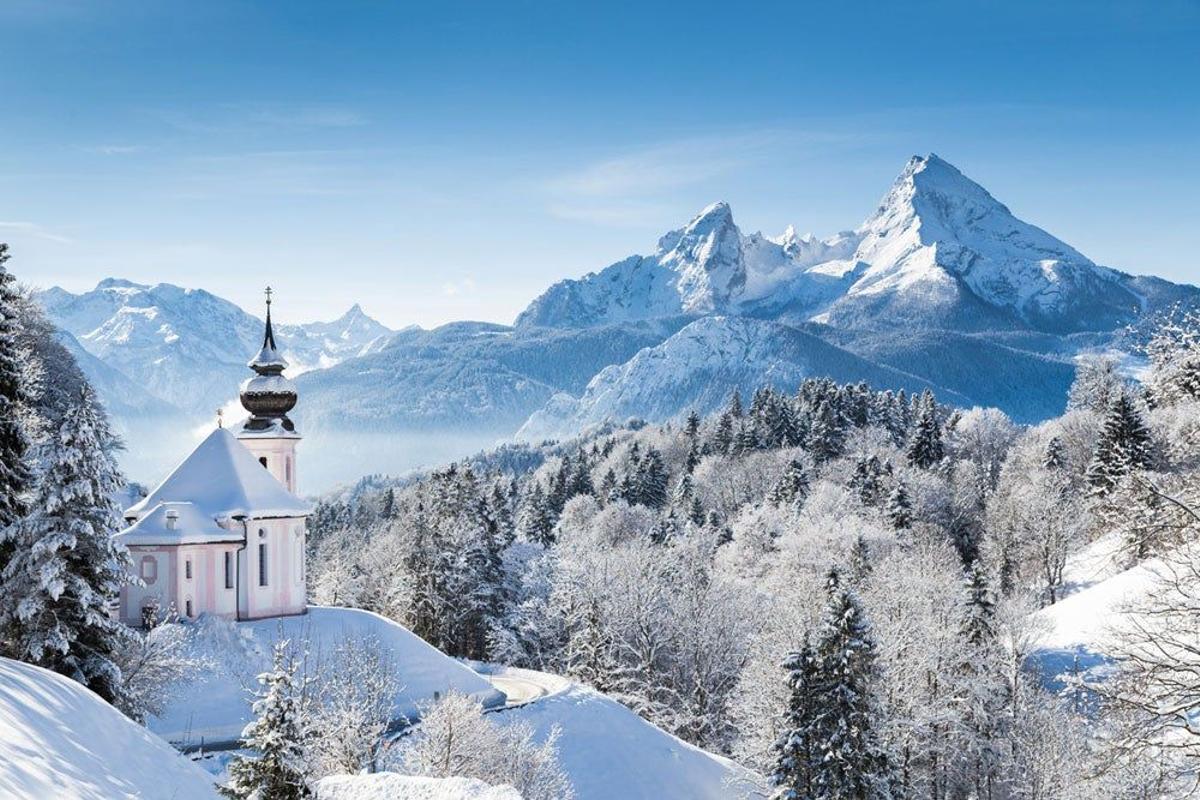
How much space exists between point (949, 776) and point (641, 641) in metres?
15.5

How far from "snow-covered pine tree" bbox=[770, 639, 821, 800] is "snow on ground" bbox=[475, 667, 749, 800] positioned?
5.59 m

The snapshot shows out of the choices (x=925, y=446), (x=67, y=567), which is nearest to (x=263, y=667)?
(x=67, y=567)

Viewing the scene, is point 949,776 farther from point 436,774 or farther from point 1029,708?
point 436,774

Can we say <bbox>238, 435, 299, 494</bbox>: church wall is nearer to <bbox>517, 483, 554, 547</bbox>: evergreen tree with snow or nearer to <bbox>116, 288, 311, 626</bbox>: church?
<bbox>116, 288, 311, 626</bbox>: church

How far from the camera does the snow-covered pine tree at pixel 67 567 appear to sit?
2478 centimetres

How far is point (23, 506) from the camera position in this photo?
26406 mm

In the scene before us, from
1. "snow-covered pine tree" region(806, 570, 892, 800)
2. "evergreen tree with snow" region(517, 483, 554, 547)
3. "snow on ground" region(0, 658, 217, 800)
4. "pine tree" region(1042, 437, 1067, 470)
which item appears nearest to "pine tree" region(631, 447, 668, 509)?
"evergreen tree with snow" region(517, 483, 554, 547)

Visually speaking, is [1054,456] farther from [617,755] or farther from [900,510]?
[617,755]

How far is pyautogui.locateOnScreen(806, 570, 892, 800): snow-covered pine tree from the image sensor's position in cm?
3017

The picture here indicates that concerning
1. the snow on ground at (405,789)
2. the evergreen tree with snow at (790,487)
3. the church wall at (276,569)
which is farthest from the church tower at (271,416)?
the evergreen tree with snow at (790,487)

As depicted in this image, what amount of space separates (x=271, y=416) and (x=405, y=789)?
28135 millimetres

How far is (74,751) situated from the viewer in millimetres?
15062

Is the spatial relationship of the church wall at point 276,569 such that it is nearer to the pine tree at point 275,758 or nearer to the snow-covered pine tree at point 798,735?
the snow-covered pine tree at point 798,735

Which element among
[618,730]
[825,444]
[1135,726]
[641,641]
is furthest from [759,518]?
[1135,726]
